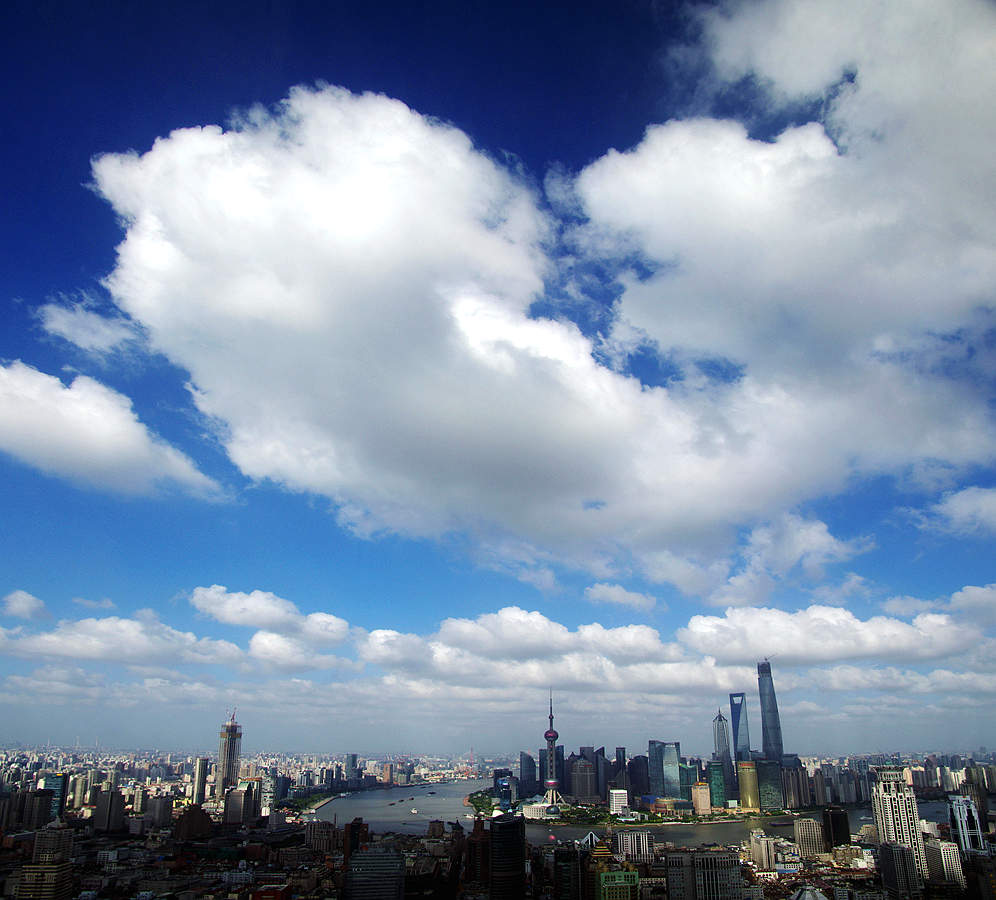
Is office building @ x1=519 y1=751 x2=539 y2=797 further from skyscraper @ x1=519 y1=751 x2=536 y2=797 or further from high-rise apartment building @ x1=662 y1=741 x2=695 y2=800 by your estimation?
high-rise apartment building @ x1=662 y1=741 x2=695 y2=800

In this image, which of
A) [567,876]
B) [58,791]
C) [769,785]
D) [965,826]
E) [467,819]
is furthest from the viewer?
[769,785]

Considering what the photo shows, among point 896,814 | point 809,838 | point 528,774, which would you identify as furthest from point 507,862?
point 528,774

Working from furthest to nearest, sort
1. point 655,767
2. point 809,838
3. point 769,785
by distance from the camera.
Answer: point 655,767 → point 769,785 → point 809,838

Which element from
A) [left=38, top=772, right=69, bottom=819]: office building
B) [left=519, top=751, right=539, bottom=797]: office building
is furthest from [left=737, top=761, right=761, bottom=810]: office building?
[left=38, top=772, right=69, bottom=819]: office building

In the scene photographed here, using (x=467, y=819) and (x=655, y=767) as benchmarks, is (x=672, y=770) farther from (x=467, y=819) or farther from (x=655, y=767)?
(x=467, y=819)

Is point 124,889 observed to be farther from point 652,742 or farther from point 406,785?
point 406,785

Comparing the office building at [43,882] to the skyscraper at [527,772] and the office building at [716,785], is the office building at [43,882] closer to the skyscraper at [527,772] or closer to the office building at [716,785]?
the office building at [716,785]
